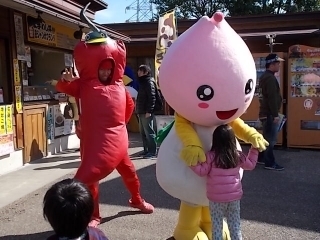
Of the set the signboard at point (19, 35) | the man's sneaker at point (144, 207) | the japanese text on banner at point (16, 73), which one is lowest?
the man's sneaker at point (144, 207)

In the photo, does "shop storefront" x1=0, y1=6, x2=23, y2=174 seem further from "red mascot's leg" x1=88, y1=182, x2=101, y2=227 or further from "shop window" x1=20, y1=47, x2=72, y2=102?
"red mascot's leg" x1=88, y1=182, x2=101, y2=227

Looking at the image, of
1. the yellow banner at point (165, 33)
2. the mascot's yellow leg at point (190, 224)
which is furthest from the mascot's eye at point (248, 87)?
the yellow banner at point (165, 33)

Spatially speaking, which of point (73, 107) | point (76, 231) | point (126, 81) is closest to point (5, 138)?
point (73, 107)

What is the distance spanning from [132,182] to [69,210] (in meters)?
2.73

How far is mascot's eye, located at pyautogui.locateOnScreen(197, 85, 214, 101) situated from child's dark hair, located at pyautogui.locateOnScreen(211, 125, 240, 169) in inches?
10.8

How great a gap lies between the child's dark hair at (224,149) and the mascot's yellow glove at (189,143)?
12 cm

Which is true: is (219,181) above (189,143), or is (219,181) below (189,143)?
below

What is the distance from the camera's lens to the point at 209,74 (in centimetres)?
331

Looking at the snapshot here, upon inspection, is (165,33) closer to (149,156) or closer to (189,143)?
(149,156)

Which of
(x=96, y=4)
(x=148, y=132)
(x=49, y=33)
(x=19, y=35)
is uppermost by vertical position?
(x=96, y=4)

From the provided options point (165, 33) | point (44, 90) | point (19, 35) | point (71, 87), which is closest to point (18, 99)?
point (19, 35)

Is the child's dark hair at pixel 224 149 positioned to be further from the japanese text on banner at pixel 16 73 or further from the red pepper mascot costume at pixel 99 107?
the japanese text on banner at pixel 16 73

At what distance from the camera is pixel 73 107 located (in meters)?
8.85

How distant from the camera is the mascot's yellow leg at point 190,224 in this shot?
12.1 feet
